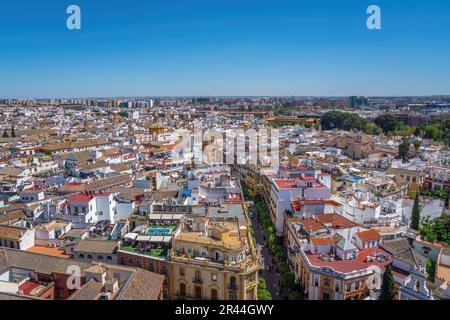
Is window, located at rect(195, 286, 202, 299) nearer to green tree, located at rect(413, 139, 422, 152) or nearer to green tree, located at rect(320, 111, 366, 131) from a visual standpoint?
green tree, located at rect(413, 139, 422, 152)

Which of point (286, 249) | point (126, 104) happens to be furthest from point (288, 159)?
point (126, 104)

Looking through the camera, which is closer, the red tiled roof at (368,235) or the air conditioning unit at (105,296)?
the air conditioning unit at (105,296)

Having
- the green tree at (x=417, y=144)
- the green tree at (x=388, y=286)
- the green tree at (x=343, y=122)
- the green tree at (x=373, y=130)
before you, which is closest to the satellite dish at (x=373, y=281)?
the green tree at (x=388, y=286)

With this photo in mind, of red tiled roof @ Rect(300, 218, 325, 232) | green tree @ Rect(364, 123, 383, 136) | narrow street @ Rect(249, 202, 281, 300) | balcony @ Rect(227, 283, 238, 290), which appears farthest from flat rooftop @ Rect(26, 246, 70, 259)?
green tree @ Rect(364, 123, 383, 136)

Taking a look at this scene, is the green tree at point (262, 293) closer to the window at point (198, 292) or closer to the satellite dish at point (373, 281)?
the window at point (198, 292)

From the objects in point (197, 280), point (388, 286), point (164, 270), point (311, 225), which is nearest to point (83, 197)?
point (164, 270)

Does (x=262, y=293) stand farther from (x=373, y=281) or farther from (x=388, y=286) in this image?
(x=388, y=286)

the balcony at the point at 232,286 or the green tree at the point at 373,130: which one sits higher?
the green tree at the point at 373,130
